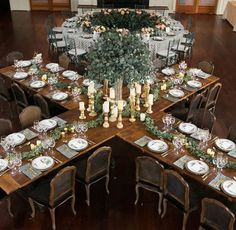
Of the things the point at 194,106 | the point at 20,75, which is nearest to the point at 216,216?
the point at 194,106

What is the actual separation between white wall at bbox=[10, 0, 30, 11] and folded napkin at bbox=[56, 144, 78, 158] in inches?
454

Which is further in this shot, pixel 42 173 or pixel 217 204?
pixel 42 173

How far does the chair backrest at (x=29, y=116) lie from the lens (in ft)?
17.7

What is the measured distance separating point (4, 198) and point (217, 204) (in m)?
2.66

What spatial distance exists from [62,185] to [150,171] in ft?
3.75

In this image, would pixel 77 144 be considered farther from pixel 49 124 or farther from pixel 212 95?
pixel 212 95

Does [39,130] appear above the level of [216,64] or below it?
above

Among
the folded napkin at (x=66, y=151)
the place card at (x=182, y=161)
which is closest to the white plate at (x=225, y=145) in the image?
the place card at (x=182, y=161)

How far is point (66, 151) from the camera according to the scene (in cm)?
463

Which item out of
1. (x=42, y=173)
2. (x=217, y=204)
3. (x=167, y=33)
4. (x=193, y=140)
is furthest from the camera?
(x=167, y=33)

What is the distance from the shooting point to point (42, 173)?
4.27 meters

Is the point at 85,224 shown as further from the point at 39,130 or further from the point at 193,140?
the point at 193,140

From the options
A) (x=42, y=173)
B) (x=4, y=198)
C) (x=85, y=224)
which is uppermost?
(x=42, y=173)

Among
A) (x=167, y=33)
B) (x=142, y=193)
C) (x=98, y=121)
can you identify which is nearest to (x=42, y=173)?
(x=98, y=121)
